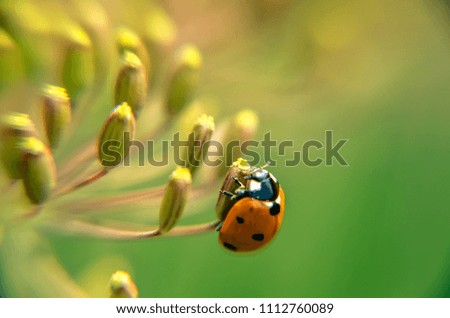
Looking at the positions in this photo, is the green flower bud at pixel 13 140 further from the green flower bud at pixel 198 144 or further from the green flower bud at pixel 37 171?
the green flower bud at pixel 198 144

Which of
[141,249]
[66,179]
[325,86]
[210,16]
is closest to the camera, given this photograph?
[66,179]

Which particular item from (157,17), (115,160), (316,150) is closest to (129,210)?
(115,160)

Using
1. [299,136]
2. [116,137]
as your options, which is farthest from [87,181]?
[299,136]

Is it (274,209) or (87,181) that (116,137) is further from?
(274,209)

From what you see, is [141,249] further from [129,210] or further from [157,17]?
[157,17]

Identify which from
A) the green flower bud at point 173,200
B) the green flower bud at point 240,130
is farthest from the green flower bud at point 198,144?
the green flower bud at point 240,130

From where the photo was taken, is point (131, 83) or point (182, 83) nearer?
point (131, 83)
